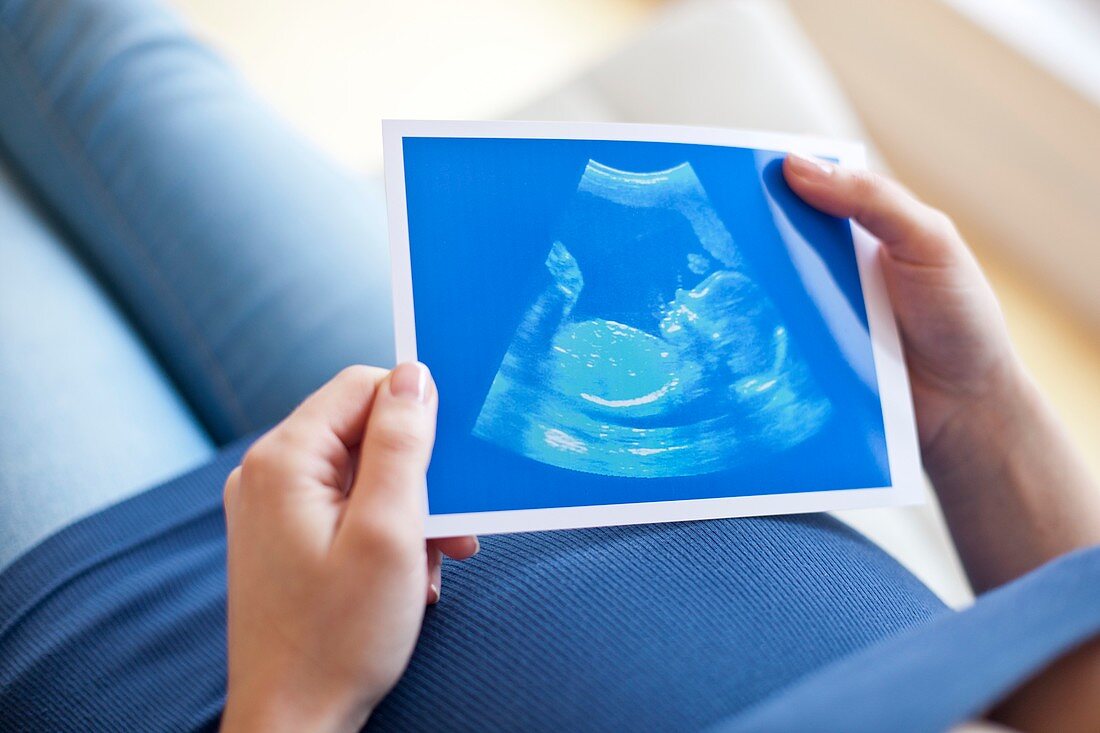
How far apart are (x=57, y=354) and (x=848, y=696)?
2.15 feet

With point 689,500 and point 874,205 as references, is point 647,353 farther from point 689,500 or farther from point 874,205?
point 874,205

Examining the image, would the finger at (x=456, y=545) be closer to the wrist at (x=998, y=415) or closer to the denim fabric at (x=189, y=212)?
the denim fabric at (x=189, y=212)

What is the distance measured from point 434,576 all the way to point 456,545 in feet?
0.08

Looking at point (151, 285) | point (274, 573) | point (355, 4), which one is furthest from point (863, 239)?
point (355, 4)

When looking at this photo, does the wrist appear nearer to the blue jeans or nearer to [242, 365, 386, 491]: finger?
the blue jeans

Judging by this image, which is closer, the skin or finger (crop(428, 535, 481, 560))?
the skin

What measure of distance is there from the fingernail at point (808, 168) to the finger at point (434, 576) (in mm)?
405

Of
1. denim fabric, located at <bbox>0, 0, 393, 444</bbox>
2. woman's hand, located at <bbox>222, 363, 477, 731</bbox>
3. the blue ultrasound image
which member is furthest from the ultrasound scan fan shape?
denim fabric, located at <bbox>0, 0, 393, 444</bbox>

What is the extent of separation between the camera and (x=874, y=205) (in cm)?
71

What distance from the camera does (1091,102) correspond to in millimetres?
1302

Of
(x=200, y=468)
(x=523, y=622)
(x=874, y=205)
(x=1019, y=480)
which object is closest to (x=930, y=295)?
(x=874, y=205)

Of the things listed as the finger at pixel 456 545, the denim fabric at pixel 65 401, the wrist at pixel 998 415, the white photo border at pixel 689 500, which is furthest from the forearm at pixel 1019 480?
the denim fabric at pixel 65 401

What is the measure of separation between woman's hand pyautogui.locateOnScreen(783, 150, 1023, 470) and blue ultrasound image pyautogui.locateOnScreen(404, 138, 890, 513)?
0.11 feet

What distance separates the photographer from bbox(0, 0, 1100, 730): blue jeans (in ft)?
1.76
